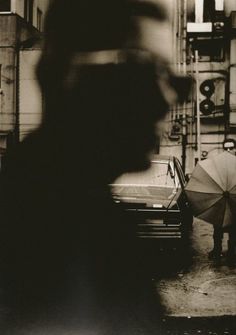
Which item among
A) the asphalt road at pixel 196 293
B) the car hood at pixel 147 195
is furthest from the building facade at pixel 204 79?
the asphalt road at pixel 196 293

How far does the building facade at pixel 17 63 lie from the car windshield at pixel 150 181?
5.37 m

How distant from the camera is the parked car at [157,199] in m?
6.86

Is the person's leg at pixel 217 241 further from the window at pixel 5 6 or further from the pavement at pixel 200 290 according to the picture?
the window at pixel 5 6

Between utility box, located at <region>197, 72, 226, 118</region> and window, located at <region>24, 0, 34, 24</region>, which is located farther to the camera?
utility box, located at <region>197, 72, 226, 118</region>

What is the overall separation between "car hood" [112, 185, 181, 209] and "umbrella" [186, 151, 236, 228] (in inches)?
22.8

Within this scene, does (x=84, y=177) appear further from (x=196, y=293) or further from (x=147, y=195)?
(x=196, y=293)

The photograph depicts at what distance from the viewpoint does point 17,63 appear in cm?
1532

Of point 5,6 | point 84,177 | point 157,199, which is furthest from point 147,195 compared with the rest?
point 5,6

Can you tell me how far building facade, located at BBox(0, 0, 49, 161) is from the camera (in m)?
13.7

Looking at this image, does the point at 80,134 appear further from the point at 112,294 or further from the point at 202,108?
the point at 202,108

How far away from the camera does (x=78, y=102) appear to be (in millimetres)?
9352

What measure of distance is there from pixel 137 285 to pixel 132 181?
2037 mm

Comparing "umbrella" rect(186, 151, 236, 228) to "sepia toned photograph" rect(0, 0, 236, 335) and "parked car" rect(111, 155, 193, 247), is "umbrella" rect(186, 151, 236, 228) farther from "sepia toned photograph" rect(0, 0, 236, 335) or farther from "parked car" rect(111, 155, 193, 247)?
"parked car" rect(111, 155, 193, 247)

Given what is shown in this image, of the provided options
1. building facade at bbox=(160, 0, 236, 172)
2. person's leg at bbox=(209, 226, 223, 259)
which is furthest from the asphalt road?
building facade at bbox=(160, 0, 236, 172)
